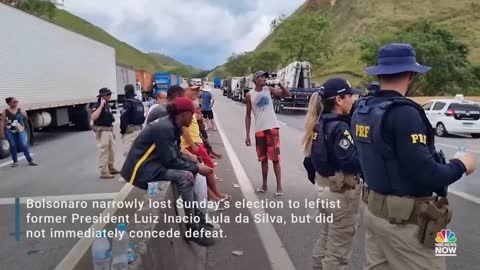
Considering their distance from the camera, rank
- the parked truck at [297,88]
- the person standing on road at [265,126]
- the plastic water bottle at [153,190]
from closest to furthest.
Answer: the plastic water bottle at [153,190], the person standing on road at [265,126], the parked truck at [297,88]

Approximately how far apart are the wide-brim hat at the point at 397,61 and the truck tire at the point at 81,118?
806 inches

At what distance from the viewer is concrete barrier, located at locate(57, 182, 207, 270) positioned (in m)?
3.07

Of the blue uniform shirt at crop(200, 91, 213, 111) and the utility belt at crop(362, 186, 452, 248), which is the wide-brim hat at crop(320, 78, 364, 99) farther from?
the blue uniform shirt at crop(200, 91, 213, 111)

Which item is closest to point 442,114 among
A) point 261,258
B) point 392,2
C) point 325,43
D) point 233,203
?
point 233,203

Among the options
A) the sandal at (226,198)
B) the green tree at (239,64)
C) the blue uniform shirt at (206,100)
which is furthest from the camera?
the green tree at (239,64)

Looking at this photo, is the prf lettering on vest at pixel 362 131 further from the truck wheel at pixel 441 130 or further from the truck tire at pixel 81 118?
the truck tire at pixel 81 118

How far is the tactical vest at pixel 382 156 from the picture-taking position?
2625mm

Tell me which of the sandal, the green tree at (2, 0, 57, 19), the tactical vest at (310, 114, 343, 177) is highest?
the green tree at (2, 0, 57, 19)

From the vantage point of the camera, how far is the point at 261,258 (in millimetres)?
5102

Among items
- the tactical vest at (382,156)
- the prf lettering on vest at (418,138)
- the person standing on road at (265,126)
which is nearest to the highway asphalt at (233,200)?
the person standing on road at (265,126)

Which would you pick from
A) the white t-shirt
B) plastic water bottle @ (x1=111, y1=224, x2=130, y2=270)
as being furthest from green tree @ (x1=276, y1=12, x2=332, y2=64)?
plastic water bottle @ (x1=111, y1=224, x2=130, y2=270)

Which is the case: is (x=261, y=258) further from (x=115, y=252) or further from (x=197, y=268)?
(x=115, y=252)

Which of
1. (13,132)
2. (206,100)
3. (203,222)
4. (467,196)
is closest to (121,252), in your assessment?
(203,222)

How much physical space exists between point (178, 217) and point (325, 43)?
218 ft
